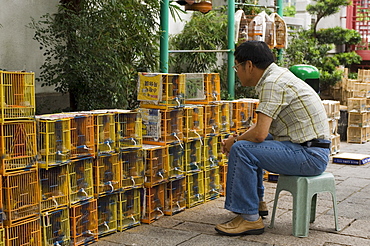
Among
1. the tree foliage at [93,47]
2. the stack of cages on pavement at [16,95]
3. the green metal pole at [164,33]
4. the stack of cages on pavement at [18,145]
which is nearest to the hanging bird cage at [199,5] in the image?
the green metal pole at [164,33]

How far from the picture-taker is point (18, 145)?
365 cm

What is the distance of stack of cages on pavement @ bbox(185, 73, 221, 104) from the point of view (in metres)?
5.53

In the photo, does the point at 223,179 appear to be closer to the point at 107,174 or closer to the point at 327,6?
the point at 107,174

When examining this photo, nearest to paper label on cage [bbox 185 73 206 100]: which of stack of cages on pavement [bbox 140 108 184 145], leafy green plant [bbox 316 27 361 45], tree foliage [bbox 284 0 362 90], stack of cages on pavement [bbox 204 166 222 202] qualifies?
stack of cages on pavement [bbox 140 108 184 145]

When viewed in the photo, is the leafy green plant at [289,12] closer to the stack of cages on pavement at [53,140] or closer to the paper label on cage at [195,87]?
the paper label on cage at [195,87]

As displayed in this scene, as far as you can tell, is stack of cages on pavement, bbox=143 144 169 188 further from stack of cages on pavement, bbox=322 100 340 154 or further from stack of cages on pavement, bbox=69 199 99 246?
stack of cages on pavement, bbox=322 100 340 154

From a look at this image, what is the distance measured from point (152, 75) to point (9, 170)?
1795mm

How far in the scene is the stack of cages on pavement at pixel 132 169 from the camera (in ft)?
14.8

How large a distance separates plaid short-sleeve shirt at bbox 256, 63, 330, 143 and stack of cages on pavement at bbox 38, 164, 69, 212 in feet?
5.14

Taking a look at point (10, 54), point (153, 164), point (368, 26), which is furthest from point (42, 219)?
point (368, 26)

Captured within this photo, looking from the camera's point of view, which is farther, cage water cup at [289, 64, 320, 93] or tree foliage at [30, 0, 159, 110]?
cage water cup at [289, 64, 320, 93]

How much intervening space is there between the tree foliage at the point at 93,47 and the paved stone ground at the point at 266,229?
175 cm

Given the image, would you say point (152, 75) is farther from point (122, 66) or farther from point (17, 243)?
point (17, 243)

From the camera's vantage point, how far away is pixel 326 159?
4.30 m
